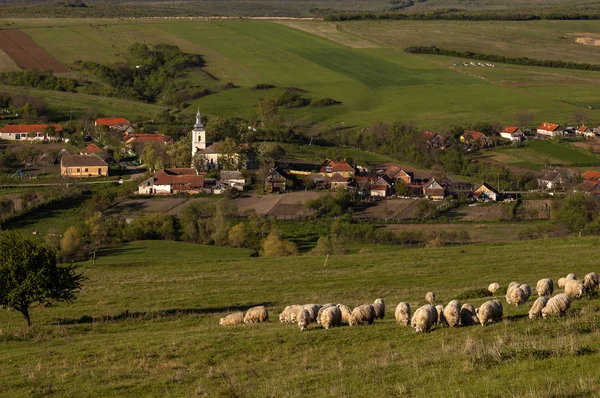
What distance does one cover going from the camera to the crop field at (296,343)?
58.4 feet

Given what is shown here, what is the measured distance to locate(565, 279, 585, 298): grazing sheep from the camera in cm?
2602

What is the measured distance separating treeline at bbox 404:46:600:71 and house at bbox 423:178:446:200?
77307 millimetres

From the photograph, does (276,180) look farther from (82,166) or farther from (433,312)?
(433,312)

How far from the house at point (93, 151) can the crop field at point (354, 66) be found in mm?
27013

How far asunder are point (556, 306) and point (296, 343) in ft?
20.1

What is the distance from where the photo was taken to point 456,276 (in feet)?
124

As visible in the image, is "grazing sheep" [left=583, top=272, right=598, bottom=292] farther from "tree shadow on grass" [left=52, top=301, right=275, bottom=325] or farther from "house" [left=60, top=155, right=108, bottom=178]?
"house" [left=60, top=155, right=108, bottom=178]

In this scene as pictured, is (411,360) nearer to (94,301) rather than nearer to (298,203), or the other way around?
(94,301)

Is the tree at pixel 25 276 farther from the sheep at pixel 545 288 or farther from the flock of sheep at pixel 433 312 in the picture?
the sheep at pixel 545 288

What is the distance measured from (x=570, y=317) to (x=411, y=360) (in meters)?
4.81

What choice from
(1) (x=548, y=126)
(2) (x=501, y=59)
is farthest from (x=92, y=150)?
(2) (x=501, y=59)

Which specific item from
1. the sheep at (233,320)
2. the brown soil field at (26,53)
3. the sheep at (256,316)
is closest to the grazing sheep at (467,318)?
the sheep at (256,316)

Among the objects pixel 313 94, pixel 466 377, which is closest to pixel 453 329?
pixel 466 377

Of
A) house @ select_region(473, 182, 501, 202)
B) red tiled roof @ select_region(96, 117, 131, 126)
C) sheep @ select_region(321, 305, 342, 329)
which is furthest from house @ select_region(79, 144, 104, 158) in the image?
sheep @ select_region(321, 305, 342, 329)
